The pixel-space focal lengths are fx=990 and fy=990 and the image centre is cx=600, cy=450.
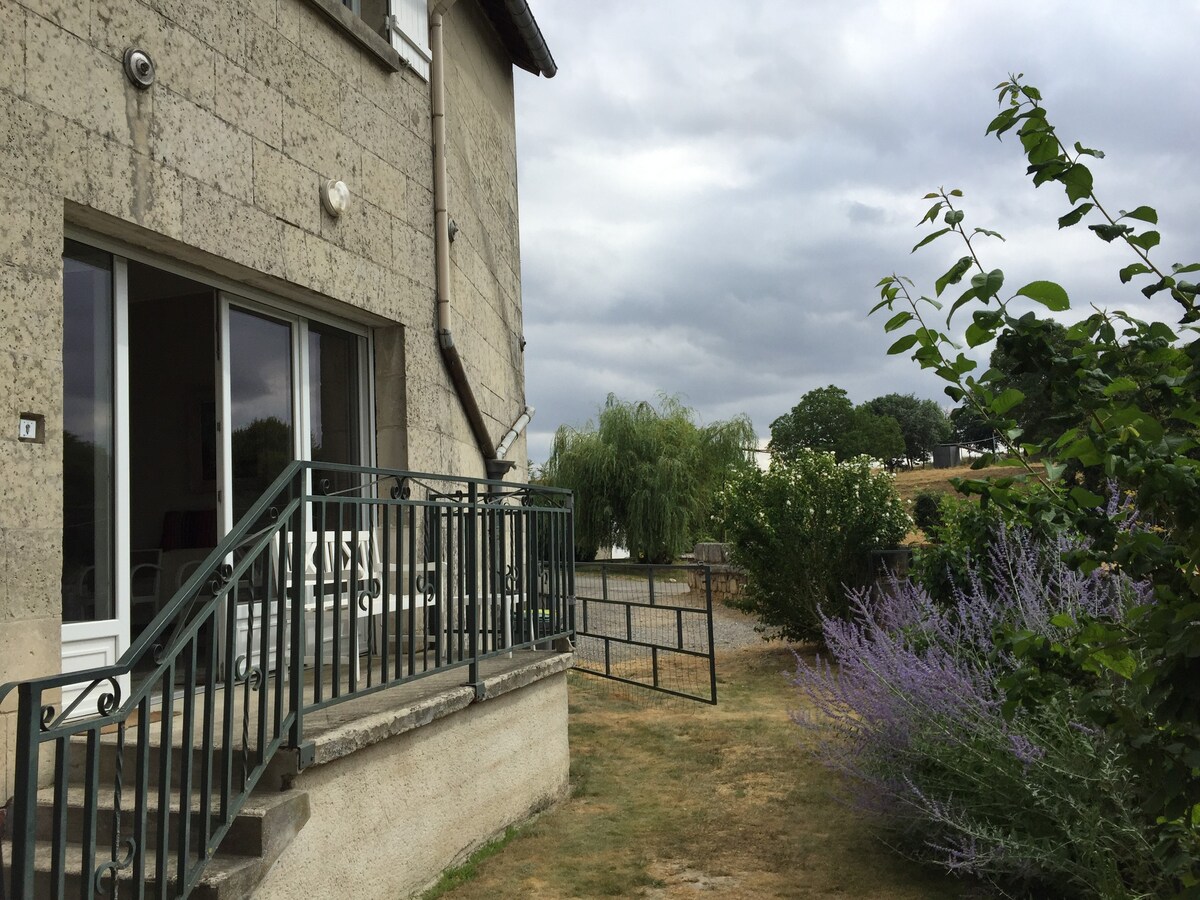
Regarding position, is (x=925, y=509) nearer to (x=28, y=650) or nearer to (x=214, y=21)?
(x=214, y=21)

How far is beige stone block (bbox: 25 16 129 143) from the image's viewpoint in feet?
12.4

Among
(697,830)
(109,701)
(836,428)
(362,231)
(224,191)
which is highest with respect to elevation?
(836,428)

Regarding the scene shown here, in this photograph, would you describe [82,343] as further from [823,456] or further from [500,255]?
[823,456]

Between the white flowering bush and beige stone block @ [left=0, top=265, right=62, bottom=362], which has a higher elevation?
beige stone block @ [left=0, top=265, right=62, bottom=362]

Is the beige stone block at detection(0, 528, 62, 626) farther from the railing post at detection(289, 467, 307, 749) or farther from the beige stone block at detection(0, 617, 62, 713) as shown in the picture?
the railing post at detection(289, 467, 307, 749)

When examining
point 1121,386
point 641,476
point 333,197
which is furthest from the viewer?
point 641,476

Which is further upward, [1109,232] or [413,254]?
[413,254]

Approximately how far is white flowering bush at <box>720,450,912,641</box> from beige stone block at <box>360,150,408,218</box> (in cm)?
632

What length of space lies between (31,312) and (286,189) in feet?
5.66

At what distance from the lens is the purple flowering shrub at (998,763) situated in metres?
3.70

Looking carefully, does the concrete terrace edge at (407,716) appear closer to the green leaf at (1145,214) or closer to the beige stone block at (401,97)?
the green leaf at (1145,214)

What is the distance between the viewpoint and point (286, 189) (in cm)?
515

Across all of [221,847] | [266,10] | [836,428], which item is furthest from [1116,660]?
[836,428]

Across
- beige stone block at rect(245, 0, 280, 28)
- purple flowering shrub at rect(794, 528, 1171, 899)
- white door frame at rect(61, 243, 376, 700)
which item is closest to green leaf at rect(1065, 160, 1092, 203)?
purple flowering shrub at rect(794, 528, 1171, 899)
